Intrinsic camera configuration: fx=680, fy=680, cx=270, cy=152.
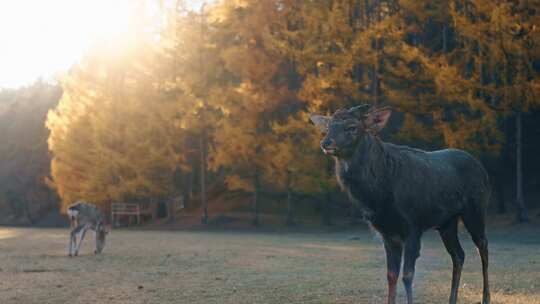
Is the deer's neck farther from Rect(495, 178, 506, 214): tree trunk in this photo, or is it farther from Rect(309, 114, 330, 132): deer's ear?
Rect(495, 178, 506, 214): tree trunk

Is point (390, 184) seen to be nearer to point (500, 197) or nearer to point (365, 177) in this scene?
point (365, 177)

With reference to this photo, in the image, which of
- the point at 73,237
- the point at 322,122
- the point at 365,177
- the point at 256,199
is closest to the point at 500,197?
the point at 256,199

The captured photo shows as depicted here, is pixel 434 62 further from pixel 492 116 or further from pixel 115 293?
pixel 115 293

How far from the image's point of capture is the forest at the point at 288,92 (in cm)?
2758

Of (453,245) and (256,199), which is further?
(256,199)

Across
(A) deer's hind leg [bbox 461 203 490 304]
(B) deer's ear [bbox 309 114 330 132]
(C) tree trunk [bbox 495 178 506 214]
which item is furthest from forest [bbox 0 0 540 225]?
(B) deer's ear [bbox 309 114 330 132]

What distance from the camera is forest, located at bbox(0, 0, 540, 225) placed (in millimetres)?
27578

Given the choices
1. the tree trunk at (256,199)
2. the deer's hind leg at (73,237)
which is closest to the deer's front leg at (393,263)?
the deer's hind leg at (73,237)

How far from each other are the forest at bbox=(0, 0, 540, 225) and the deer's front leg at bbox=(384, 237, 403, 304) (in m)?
20.8

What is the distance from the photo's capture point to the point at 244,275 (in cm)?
1232

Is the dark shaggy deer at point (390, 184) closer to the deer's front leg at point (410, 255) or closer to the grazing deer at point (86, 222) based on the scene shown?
the deer's front leg at point (410, 255)

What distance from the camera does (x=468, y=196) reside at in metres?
7.87

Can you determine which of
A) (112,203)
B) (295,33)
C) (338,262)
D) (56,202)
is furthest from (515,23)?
(56,202)

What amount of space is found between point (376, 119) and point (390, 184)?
0.70m
